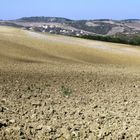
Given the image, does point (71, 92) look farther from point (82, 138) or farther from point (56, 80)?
point (82, 138)

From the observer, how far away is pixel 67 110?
406 inches

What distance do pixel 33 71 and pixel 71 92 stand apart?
6.51 m

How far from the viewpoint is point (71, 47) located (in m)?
42.3

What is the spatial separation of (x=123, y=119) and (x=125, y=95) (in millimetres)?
3989

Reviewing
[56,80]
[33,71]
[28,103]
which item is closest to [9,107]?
[28,103]

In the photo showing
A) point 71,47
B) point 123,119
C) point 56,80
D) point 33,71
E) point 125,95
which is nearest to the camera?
point 123,119

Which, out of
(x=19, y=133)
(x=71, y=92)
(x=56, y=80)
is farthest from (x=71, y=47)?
(x=19, y=133)

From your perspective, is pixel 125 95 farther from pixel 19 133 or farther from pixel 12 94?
pixel 19 133

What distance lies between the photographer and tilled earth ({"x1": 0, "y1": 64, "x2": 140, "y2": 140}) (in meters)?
8.35

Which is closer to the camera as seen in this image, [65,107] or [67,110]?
[67,110]

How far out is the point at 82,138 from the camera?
8.16 meters

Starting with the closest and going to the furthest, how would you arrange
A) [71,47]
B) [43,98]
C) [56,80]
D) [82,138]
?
[82,138], [43,98], [56,80], [71,47]

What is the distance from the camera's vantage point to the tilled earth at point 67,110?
8352 mm

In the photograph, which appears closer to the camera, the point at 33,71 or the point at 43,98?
the point at 43,98
